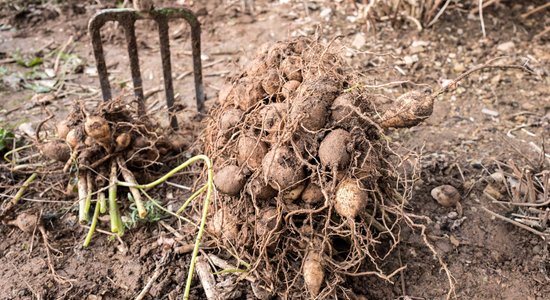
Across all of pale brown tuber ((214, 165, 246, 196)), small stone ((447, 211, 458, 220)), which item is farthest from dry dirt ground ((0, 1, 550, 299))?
pale brown tuber ((214, 165, 246, 196))

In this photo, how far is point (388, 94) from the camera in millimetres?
2889

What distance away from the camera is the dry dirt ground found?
76.0 inches

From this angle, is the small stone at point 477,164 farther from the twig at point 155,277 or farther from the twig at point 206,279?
the twig at point 155,277

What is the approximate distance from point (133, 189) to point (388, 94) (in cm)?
155

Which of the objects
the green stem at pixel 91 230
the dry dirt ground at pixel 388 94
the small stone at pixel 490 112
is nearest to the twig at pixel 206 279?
the dry dirt ground at pixel 388 94

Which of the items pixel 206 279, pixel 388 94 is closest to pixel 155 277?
pixel 206 279

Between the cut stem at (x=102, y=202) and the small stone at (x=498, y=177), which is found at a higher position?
the small stone at (x=498, y=177)

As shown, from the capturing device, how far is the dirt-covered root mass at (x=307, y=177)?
171 cm

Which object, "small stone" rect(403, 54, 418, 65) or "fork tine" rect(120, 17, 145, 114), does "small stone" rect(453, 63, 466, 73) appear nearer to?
"small stone" rect(403, 54, 418, 65)

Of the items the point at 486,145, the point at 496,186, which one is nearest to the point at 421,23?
the point at 486,145

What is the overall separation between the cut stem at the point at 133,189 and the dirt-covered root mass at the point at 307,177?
336 millimetres

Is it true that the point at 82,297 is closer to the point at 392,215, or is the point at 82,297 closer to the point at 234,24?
the point at 392,215

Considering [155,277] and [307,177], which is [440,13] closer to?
[307,177]

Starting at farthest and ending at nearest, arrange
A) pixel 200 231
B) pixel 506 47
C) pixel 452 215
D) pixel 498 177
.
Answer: pixel 506 47
pixel 498 177
pixel 452 215
pixel 200 231
